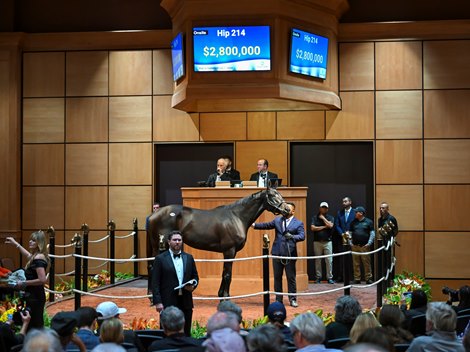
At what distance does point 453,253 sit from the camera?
53.6 feet

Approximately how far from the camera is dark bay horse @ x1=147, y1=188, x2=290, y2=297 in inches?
469

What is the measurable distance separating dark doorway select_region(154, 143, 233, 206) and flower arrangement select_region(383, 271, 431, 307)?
14.8ft

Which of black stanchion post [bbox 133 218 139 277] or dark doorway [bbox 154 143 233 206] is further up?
dark doorway [bbox 154 143 233 206]

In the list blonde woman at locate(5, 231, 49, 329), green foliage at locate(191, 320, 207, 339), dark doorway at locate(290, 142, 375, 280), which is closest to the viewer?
blonde woman at locate(5, 231, 49, 329)

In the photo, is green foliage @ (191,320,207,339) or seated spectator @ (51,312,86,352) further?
green foliage @ (191,320,207,339)

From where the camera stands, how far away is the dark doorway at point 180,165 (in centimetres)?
1709

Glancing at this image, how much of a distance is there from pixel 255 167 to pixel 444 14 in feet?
16.8

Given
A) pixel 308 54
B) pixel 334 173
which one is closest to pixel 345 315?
pixel 308 54

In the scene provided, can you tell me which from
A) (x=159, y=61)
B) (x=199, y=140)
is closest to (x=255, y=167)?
(x=199, y=140)

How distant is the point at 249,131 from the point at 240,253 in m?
4.40

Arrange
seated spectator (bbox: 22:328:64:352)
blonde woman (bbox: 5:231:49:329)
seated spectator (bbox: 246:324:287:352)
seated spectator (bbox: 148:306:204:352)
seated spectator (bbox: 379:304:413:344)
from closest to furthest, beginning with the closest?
seated spectator (bbox: 22:328:64:352) → seated spectator (bbox: 246:324:287:352) → seated spectator (bbox: 148:306:204:352) → seated spectator (bbox: 379:304:413:344) → blonde woman (bbox: 5:231:49:329)

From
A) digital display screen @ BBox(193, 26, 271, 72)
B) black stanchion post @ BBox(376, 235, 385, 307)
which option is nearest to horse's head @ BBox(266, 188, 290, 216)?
black stanchion post @ BBox(376, 235, 385, 307)

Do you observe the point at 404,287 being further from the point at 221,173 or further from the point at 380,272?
the point at 221,173

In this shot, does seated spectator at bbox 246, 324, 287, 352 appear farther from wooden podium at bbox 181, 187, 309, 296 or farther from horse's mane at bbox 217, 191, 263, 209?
wooden podium at bbox 181, 187, 309, 296
